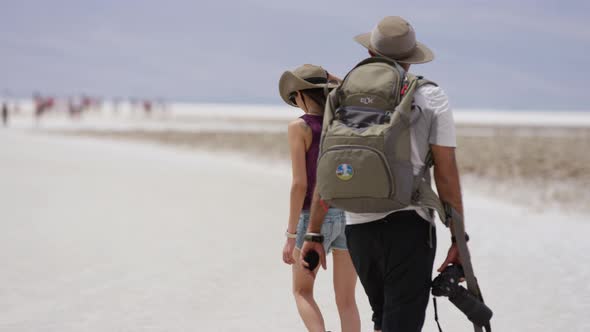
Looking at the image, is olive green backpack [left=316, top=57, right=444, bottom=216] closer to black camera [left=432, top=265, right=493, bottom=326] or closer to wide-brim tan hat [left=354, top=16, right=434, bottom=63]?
wide-brim tan hat [left=354, top=16, right=434, bottom=63]

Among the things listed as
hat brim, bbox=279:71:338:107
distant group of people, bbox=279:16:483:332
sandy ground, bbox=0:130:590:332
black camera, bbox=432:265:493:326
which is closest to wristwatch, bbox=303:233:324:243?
distant group of people, bbox=279:16:483:332

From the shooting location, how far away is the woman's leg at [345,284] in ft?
13.1

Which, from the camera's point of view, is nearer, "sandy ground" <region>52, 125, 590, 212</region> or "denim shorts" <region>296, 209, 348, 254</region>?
"denim shorts" <region>296, 209, 348, 254</region>

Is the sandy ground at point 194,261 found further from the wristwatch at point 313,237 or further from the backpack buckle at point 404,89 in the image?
the backpack buckle at point 404,89

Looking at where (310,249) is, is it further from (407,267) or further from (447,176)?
(447,176)

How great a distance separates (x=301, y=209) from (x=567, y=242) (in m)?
6.12

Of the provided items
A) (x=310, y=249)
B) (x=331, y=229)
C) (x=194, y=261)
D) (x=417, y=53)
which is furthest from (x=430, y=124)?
(x=194, y=261)

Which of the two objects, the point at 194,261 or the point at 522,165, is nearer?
the point at 194,261

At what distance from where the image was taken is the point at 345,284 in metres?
4.02

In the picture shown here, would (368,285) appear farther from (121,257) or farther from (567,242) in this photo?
(567,242)

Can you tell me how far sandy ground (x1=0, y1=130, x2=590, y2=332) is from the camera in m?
5.78

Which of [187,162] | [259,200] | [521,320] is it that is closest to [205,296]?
[521,320]

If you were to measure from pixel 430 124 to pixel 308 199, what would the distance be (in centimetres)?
107

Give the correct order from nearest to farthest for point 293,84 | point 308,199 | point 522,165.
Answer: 1. point 293,84
2. point 308,199
3. point 522,165
